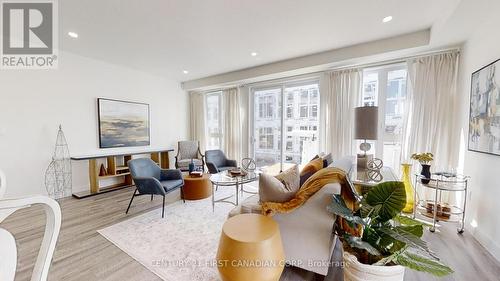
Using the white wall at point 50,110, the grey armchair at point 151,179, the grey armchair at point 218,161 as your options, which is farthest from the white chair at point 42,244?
the white wall at point 50,110

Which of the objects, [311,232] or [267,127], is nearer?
[311,232]

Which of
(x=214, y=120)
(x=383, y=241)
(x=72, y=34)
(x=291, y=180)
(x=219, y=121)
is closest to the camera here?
(x=383, y=241)

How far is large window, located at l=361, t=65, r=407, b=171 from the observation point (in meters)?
3.51

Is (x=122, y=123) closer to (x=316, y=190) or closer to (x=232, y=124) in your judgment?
(x=232, y=124)

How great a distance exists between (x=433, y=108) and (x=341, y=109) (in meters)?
1.29

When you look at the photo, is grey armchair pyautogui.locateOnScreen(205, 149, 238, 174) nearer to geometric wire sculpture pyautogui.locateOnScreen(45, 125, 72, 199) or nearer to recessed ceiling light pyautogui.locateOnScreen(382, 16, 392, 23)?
geometric wire sculpture pyautogui.locateOnScreen(45, 125, 72, 199)

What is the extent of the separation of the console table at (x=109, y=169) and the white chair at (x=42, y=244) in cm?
347

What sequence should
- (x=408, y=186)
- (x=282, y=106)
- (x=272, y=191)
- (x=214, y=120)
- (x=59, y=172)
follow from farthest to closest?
1. (x=214, y=120)
2. (x=282, y=106)
3. (x=59, y=172)
4. (x=408, y=186)
5. (x=272, y=191)

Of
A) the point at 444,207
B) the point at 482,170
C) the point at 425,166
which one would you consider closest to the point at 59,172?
the point at 425,166

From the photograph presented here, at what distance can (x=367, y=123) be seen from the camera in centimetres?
262

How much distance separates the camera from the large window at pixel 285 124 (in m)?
4.47

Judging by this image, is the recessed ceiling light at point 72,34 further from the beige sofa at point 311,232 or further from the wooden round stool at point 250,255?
the beige sofa at point 311,232

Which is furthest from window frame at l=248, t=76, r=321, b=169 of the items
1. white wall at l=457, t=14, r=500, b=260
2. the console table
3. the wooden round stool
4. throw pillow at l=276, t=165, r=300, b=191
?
Result: the wooden round stool

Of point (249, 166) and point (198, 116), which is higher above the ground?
point (198, 116)
